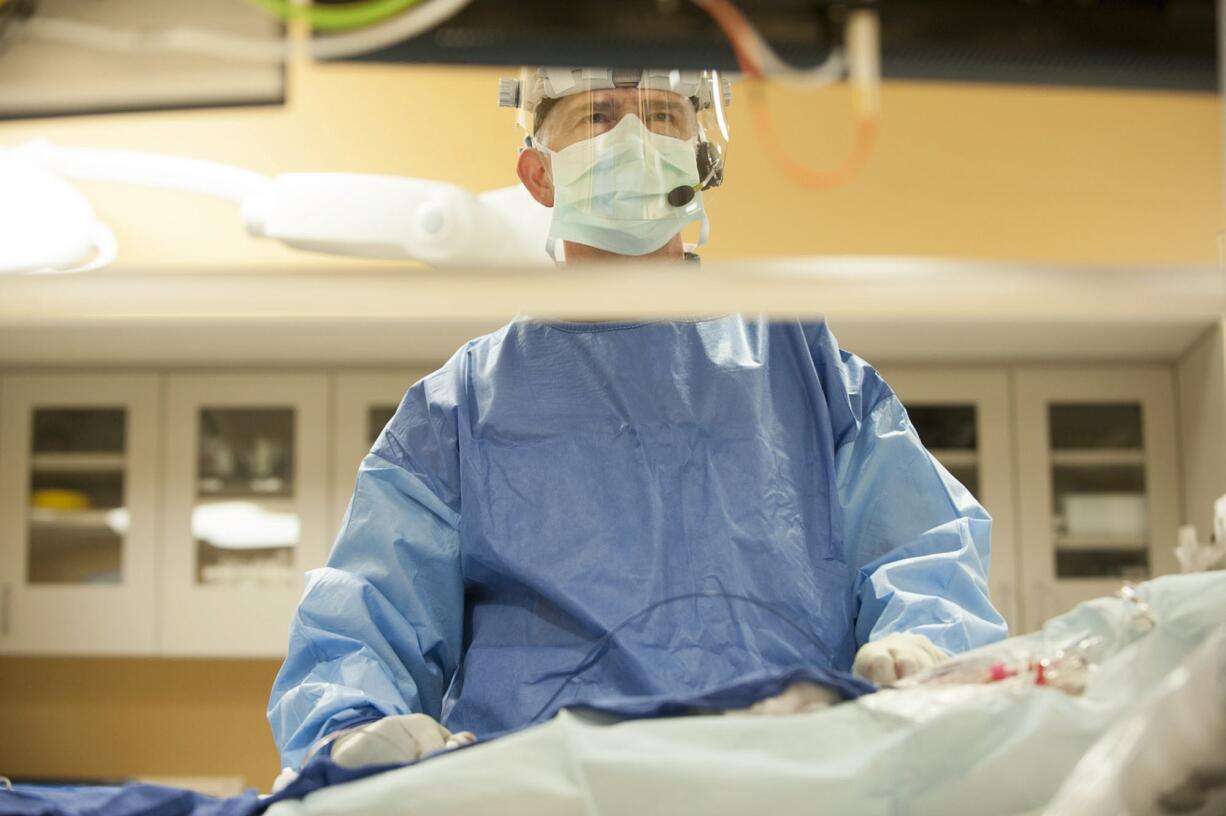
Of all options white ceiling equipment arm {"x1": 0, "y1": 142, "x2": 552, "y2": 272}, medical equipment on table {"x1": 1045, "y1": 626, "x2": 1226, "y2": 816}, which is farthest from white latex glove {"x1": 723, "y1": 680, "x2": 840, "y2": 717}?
white ceiling equipment arm {"x1": 0, "y1": 142, "x2": 552, "y2": 272}

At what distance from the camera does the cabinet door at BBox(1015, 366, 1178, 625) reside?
3.58 metres

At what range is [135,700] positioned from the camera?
13.6 ft

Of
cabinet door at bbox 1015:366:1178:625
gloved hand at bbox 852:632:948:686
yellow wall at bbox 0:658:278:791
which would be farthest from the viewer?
yellow wall at bbox 0:658:278:791

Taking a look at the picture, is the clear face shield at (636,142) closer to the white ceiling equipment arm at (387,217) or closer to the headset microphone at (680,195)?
the headset microphone at (680,195)

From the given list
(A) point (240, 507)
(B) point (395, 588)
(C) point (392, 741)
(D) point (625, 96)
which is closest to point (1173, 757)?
(C) point (392, 741)

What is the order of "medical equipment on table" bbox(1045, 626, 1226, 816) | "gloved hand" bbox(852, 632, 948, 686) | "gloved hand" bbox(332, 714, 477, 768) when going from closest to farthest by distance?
"medical equipment on table" bbox(1045, 626, 1226, 816), "gloved hand" bbox(332, 714, 477, 768), "gloved hand" bbox(852, 632, 948, 686)

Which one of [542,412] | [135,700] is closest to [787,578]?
[542,412]

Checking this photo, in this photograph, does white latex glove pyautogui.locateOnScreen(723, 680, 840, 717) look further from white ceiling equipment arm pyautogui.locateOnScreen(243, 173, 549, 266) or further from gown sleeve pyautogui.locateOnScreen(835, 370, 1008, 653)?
white ceiling equipment arm pyautogui.locateOnScreen(243, 173, 549, 266)

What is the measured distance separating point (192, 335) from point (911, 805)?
9.53 ft

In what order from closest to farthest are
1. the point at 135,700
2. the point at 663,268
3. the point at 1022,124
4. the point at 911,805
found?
the point at 663,268 < the point at 911,805 < the point at 1022,124 < the point at 135,700

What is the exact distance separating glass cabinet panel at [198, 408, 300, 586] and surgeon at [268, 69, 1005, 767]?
2.41m

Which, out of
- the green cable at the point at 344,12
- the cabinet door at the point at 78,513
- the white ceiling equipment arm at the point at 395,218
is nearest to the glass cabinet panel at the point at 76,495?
the cabinet door at the point at 78,513

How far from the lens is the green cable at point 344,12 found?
0.80 meters

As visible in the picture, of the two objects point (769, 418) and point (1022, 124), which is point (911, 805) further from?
point (1022, 124)
